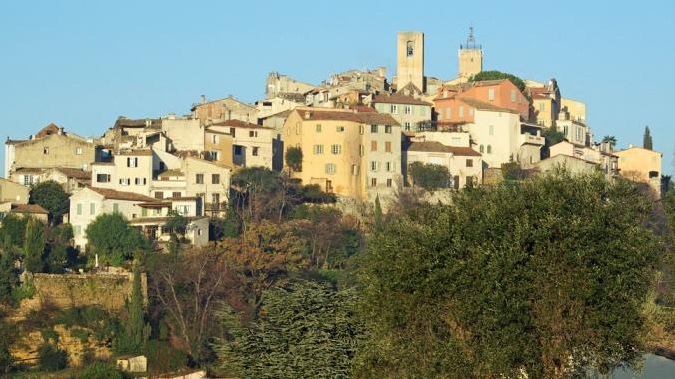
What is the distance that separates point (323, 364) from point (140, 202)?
41.8m

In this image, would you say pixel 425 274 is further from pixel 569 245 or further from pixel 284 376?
pixel 284 376

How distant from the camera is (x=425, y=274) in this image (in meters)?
36.6

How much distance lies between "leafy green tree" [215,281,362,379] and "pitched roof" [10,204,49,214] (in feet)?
126

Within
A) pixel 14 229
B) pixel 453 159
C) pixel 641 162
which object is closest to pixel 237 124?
pixel 453 159

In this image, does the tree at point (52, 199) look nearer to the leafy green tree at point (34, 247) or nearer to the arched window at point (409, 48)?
the leafy green tree at point (34, 247)

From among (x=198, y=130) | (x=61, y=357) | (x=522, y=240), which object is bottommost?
(x=61, y=357)

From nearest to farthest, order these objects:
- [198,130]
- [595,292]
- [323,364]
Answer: [595,292], [323,364], [198,130]

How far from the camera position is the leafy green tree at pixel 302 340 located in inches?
1677

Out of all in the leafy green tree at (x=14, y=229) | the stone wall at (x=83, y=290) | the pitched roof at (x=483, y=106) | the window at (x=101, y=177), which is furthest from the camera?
the pitched roof at (x=483, y=106)

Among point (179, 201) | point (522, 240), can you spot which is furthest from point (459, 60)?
point (522, 240)

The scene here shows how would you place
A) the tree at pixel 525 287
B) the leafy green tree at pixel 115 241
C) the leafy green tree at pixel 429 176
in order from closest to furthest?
the tree at pixel 525 287, the leafy green tree at pixel 115 241, the leafy green tree at pixel 429 176

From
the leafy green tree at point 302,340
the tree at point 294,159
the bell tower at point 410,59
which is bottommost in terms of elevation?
A: the leafy green tree at point 302,340

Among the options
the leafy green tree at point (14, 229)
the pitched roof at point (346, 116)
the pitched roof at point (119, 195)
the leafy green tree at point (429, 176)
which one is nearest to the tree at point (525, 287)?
the leafy green tree at point (14, 229)

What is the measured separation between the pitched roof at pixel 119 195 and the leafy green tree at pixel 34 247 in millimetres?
5221
